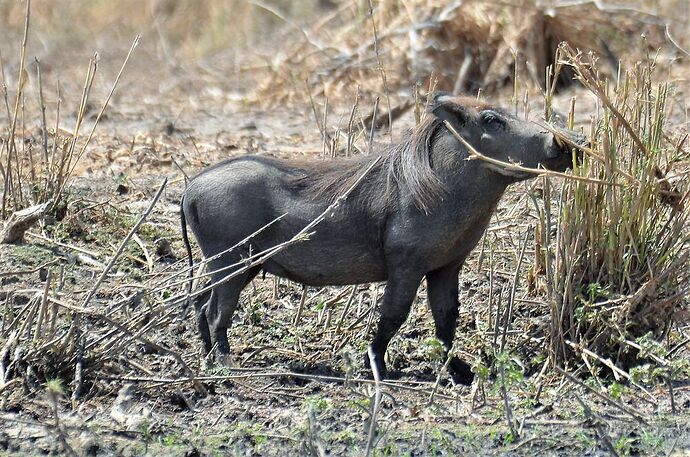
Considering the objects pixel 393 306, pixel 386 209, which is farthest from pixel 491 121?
pixel 393 306

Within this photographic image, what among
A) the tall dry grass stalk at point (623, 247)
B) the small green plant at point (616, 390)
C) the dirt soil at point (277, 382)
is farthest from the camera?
the tall dry grass stalk at point (623, 247)

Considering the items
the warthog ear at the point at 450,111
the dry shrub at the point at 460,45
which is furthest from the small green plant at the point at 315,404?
the dry shrub at the point at 460,45

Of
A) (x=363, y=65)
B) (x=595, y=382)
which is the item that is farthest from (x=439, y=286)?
(x=363, y=65)

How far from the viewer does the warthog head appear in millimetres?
5828

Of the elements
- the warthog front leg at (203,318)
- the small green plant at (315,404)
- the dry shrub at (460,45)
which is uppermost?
the small green plant at (315,404)

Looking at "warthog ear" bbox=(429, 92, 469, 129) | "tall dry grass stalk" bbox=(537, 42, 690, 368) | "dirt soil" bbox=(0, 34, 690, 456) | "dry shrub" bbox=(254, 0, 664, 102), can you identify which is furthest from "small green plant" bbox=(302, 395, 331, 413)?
"dry shrub" bbox=(254, 0, 664, 102)

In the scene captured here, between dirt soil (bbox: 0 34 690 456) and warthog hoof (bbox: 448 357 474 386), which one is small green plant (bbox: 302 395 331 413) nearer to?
dirt soil (bbox: 0 34 690 456)

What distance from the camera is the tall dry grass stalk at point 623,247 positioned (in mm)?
5812

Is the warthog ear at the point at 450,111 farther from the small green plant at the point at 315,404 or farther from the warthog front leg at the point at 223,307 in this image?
the small green plant at the point at 315,404

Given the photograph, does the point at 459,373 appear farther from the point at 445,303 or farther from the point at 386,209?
the point at 386,209

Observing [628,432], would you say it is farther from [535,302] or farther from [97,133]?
[97,133]

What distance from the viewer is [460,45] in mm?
12086

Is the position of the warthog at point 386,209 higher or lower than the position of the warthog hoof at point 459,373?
higher

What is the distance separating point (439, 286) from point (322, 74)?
247 inches
